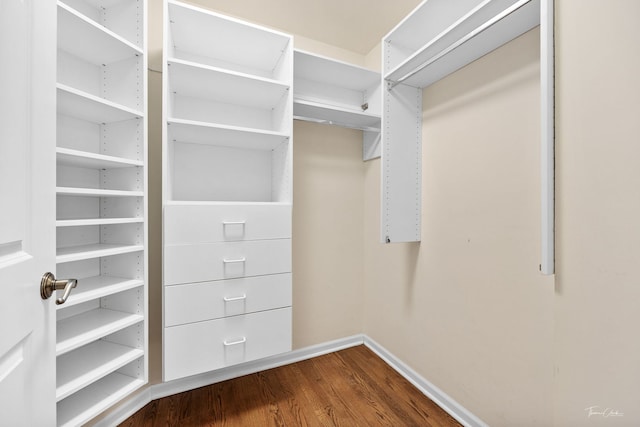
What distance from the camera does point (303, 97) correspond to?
79.7 inches

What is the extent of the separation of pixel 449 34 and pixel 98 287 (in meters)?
1.96

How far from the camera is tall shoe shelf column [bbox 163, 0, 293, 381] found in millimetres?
1396

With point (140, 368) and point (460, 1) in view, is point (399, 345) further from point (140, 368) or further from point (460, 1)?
point (460, 1)

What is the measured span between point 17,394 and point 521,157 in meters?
1.81

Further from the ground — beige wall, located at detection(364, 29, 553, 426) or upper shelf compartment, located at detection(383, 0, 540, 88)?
upper shelf compartment, located at detection(383, 0, 540, 88)

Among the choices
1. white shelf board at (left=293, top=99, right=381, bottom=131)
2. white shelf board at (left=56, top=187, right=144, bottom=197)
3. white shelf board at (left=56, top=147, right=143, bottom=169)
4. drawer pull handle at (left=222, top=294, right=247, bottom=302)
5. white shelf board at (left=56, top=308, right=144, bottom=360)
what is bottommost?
white shelf board at (left=56, top=308, right=144, bottom=360)

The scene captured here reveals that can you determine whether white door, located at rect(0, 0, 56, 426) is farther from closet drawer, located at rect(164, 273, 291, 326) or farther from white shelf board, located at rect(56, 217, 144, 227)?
closet drawer, located at rect(164, 273, 291, 326)

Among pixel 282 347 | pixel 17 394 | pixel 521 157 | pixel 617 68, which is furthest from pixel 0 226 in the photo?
pixel 521 157

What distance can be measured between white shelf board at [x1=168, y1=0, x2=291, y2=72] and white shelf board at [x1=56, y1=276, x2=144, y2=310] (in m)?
1.35

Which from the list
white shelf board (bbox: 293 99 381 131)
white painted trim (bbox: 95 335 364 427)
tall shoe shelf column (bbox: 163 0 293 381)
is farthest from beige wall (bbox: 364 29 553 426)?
tall shoe shelf column (bbox: 163 0 293 381)

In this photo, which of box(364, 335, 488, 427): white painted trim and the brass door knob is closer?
the brass door knob

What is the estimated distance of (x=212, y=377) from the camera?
1.80 m

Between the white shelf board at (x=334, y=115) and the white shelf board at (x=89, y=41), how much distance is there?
36.3 inches

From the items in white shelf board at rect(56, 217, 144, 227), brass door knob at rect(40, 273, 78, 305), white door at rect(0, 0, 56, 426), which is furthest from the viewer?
white shelf board at rect(56, 217, 144, 227)
